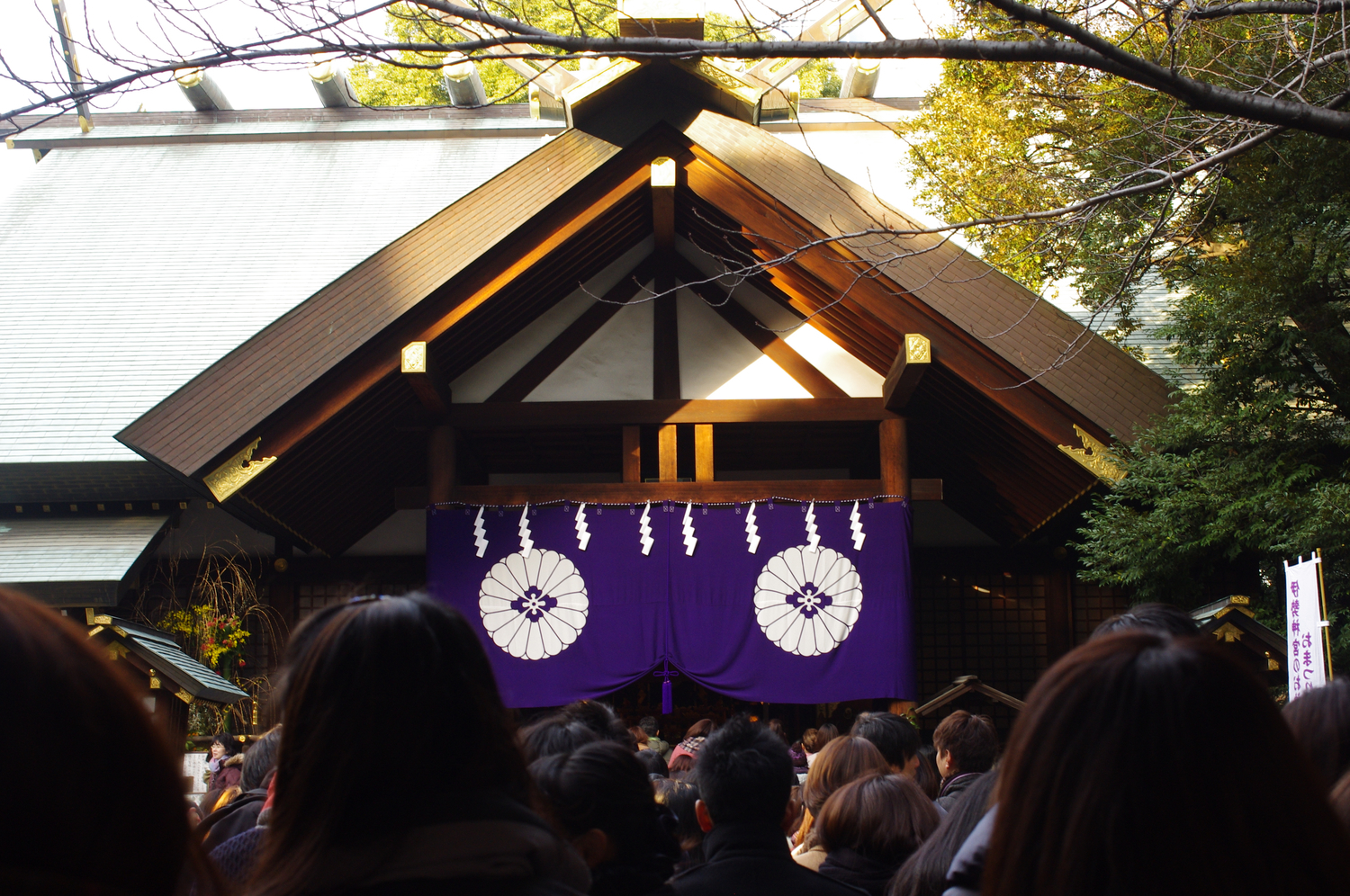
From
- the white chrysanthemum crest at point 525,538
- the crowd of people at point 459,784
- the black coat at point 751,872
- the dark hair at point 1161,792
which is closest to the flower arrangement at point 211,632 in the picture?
the white chrysanthemum crest at point 525,538

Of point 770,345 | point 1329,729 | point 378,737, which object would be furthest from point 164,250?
point 1329,729

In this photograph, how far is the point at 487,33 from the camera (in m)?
3.94

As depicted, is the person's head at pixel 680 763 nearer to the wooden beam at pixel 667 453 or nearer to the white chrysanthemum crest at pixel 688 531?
the white chrysanthemum crest at pixel 688 531

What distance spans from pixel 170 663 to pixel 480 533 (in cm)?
235

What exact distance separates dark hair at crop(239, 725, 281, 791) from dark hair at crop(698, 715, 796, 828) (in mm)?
1409

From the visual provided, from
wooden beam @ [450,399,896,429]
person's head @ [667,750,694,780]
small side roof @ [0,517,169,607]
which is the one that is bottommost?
person's head @ [667,750,694,780]

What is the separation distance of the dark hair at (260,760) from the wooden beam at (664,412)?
5097 millimetres

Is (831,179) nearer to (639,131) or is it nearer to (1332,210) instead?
(639,131)

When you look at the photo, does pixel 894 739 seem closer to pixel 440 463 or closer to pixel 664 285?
pixel 440 463

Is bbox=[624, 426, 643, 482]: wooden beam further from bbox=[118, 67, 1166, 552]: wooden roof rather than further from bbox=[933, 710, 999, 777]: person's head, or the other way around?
bbox=[933, 710, 999, 777]: person's head

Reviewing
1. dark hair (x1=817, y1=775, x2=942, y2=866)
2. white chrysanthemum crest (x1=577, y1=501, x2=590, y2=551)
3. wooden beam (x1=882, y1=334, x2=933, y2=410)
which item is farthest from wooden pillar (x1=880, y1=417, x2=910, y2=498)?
dark hair (x1=817, y1=775, x2=942, y2=866)

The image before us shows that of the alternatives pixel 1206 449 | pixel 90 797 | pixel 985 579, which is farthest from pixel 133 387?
pixel 90 797

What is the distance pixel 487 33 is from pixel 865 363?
5.15m

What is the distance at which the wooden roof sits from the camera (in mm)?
7059
